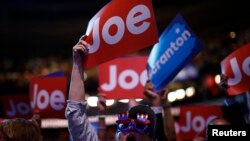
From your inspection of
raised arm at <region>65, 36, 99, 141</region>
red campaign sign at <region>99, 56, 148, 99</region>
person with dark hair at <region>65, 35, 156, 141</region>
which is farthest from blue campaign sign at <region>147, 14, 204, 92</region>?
raised arm at <region>65, 36, 99, 141</region>

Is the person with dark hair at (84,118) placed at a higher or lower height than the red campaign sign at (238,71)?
lower

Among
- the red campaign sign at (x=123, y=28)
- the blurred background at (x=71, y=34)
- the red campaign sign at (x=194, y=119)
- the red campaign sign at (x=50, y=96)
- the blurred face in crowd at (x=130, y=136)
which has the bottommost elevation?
the blurred face in crowd at (x=130, y=136)

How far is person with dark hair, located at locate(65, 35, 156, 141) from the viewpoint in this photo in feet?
11.5

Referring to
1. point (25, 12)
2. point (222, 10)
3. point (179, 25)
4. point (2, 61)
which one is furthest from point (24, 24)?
point (179, 25)

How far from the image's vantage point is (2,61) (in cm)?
1831

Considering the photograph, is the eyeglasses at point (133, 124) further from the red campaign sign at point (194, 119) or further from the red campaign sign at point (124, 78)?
the red campaign sign at point (194, 119)

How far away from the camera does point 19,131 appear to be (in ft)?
11.3

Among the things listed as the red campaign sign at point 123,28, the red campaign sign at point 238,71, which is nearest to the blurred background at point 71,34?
the red campaign sign at point 238,71

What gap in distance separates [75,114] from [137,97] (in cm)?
334

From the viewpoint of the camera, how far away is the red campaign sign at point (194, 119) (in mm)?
7734

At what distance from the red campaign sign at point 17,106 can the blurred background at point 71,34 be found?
6.69 m

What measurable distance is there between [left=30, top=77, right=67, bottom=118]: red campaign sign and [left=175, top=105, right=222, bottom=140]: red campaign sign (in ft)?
5.54

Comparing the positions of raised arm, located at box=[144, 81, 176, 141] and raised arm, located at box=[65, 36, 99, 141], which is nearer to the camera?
raised arm, located at box=[65, 36, 99, 141]
